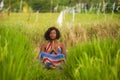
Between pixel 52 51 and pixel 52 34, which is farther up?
pixel 52 34

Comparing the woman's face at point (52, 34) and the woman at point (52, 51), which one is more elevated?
the woman's face at point (52, 34)

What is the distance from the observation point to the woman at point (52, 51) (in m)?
4.68

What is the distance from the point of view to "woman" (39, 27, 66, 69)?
4.68 m

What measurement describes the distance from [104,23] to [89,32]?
1.28 feet

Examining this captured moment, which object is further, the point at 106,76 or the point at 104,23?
the point at 104,23

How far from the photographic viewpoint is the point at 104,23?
7816 mm

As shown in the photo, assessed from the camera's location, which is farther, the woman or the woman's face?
the woman's face

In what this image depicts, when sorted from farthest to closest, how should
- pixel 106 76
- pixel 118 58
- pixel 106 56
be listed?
1. pixel 106 56
2. pixel 118 58
3. pixel 106 76

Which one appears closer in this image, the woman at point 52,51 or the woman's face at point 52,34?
the woman at point 52,51

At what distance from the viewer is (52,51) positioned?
5020 millimetres

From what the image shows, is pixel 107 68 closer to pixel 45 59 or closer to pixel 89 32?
pixel 45 59

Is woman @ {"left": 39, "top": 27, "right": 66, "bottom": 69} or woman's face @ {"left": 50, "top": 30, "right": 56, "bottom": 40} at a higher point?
woman's face @ {"left": 50, "top": 30, "right": 56, "bottom": 40}

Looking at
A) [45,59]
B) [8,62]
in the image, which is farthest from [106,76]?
[45,59]

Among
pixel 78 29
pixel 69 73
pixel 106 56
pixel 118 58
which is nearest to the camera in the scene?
pixel 118 58
